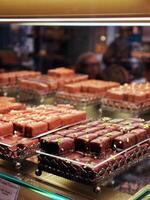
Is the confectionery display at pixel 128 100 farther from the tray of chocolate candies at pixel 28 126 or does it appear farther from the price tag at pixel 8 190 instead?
the price tag at pixel 8 190

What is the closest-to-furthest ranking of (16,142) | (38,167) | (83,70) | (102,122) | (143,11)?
(143,11)
(38,167)
(16,142)
(102,122)
(83,70)

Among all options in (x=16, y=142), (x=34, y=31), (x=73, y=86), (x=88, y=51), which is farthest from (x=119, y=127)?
(x=34, y=31)

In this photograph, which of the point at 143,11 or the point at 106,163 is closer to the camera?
the point at 143,11

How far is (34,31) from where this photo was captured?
5234 mm

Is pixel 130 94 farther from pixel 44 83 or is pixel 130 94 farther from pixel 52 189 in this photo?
pixel 52 189

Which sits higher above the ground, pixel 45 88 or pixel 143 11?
pixel 143 11

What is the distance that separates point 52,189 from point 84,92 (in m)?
1.47

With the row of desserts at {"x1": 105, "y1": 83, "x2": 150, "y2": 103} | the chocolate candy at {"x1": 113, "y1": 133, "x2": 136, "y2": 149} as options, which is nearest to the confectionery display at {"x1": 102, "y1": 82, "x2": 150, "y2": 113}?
the row of desserts at {"x1": 105, "y1": 83, "x2": 150, "y2": 103}

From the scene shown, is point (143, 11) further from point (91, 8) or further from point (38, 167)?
point (38, 167)

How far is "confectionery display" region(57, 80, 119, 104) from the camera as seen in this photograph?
2.67 m

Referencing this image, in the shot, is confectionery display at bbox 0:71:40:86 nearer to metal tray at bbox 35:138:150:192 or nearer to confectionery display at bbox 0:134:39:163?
confectionery display at bbox 0:134:39:163

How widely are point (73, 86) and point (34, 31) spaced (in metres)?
2.61

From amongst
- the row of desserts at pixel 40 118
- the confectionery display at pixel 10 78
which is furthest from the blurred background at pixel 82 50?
the row of desserts at pixel 40 118

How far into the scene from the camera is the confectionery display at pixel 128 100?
2443mm
